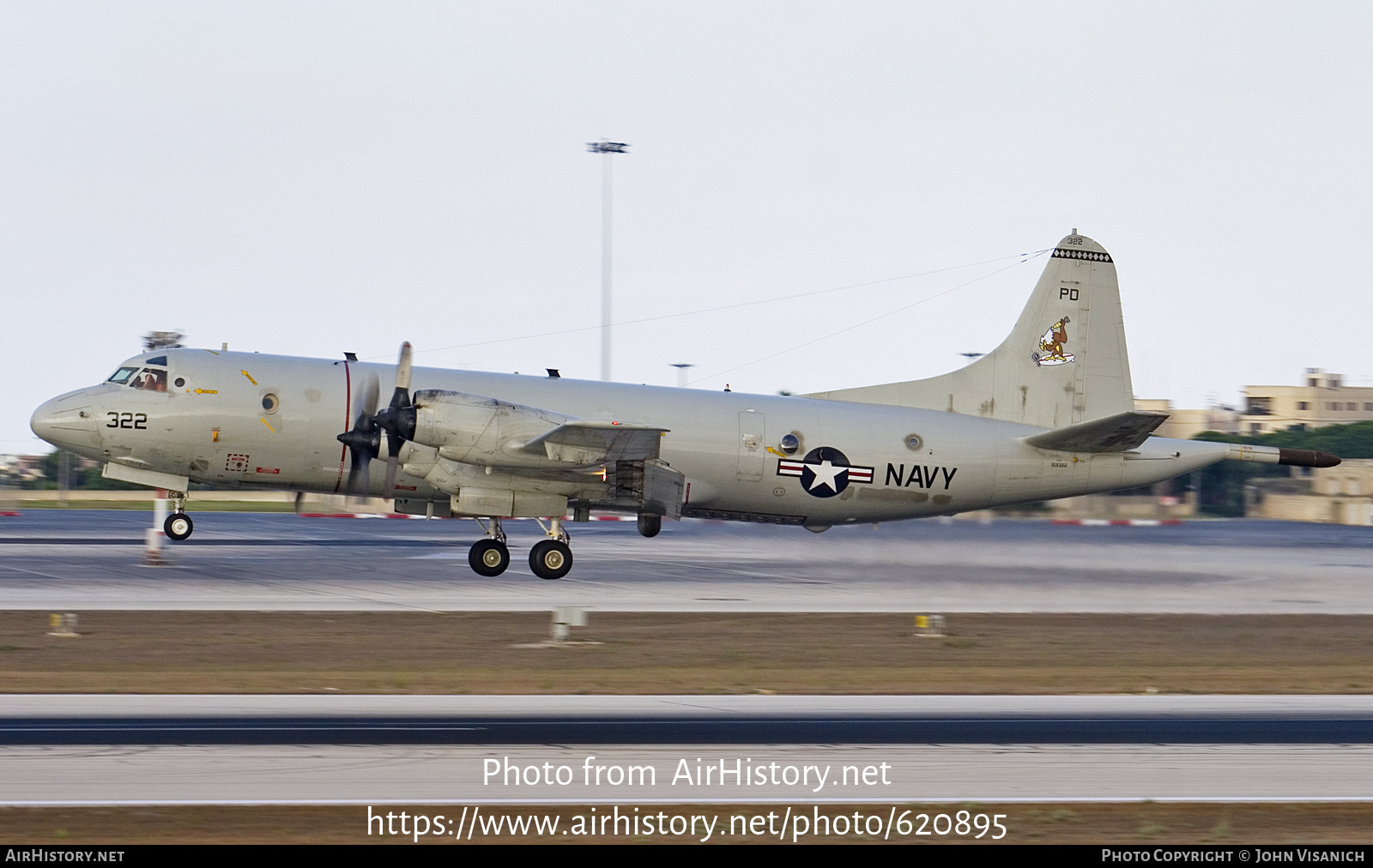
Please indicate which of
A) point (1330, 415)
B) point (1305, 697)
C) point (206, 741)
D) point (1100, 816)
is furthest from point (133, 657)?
point (1330, 415)

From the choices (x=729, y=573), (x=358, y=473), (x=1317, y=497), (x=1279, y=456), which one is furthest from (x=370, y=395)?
(x=1317, y=497)

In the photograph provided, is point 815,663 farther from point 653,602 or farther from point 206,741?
point 206,741

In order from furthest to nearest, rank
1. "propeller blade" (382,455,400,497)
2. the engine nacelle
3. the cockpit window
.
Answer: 1. "propeller blade" (382,455,400,497)
2. the cockpit window
3. the engine nacelle

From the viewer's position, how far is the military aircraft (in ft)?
78.6

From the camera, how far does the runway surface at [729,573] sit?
2352 cm

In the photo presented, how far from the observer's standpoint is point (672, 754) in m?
11.7

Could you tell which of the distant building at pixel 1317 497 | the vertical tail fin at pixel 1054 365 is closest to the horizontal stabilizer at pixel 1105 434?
the vertical tail fin at pixel 1054 365

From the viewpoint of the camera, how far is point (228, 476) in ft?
79.8

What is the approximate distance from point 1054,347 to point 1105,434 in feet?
8.69

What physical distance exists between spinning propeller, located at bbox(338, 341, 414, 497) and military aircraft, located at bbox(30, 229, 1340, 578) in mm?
36

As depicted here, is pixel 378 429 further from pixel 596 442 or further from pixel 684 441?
pixel 684 441

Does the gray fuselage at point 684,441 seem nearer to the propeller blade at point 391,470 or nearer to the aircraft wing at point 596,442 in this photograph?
the propeller blade at point 391,470

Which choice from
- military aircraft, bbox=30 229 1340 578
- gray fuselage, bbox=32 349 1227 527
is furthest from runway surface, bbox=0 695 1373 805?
gray fuselage, bbox=32 349 1227 527

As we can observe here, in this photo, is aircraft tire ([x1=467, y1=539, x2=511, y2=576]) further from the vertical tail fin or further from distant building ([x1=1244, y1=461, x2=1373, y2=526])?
distant building ([x1=1244, y1=461, x2=1373, y2=526])
